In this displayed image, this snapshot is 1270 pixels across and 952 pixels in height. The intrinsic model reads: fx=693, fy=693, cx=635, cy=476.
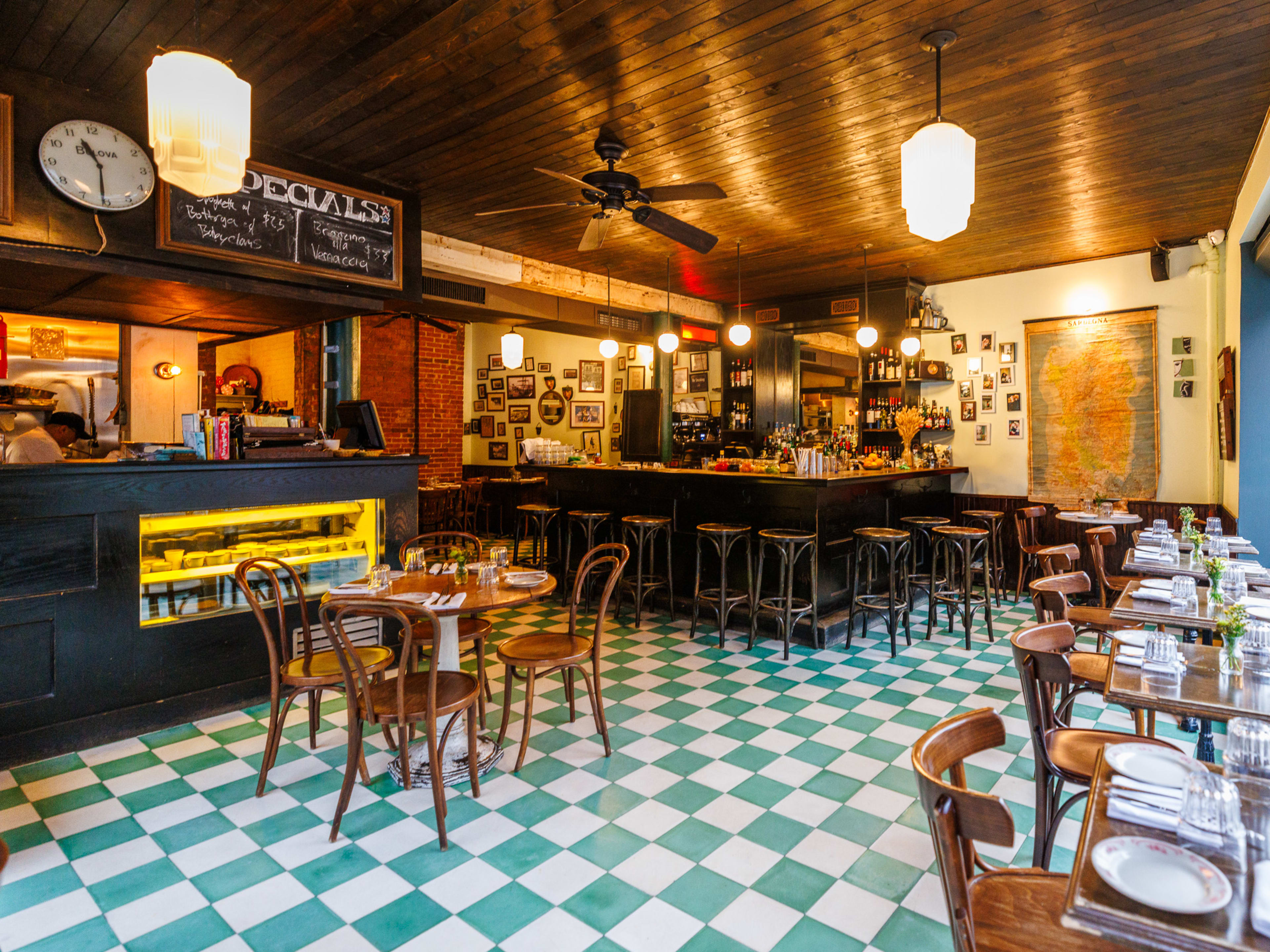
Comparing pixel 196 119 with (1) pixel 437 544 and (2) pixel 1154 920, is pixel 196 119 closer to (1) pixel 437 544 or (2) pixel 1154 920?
(1) pixel 437 544

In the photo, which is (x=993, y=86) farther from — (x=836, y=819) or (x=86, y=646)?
(x=86, y=646)

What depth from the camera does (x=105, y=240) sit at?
12.4ft

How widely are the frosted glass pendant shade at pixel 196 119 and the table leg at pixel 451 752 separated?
1.96 metres

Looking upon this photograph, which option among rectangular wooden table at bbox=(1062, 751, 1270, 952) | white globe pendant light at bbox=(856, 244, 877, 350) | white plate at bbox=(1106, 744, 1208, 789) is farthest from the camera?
white globe pendant light at bbox=(856, 244, 877, 350)

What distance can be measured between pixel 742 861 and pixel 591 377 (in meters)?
10.00

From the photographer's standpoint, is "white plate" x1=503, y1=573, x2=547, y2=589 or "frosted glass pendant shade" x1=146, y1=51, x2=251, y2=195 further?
"white plate" x1=503, y1=573, x2=547, y2=589

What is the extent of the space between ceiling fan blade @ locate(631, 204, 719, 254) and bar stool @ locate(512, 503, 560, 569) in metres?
3.04

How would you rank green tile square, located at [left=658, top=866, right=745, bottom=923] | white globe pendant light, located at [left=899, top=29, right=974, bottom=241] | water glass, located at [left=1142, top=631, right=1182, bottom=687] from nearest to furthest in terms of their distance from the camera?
water glass, located at [left=1142, top=631, right=1182, bottom=687] → green tile square, located at [left=658, top=866, right=745, bottom=923] → white globe pendant light, located at [left=899, top=29, right=974, bottom=241]

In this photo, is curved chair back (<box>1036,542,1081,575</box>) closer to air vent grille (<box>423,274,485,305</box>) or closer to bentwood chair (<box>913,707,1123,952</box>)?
bentwood chair (<box>913,707,1123,952</box>)

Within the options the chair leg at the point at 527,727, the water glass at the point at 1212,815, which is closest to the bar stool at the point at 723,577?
the chair leg at the point at 527,727

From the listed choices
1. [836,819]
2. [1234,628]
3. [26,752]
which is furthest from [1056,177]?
[26,752]

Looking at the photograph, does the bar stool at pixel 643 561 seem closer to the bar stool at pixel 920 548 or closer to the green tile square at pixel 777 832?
the bar stool at pixel 920 548

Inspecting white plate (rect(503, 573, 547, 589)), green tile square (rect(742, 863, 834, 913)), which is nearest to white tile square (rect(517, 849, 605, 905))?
green tile square (rect(742, 863, 834, 913))

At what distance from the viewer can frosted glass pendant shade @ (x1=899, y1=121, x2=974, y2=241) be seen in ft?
9.78
